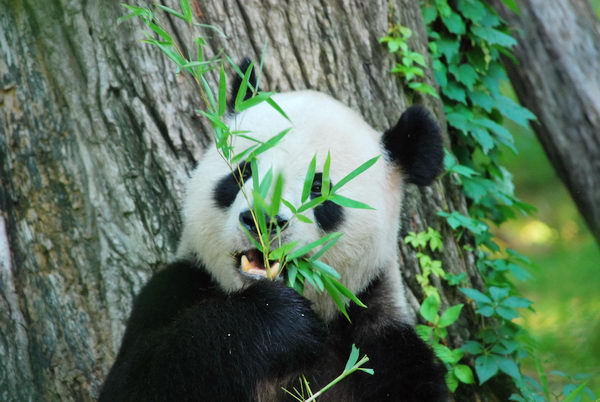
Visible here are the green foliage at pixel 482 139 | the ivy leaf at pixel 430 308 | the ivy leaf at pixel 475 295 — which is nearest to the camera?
the ivy leaf at pixel 430 308

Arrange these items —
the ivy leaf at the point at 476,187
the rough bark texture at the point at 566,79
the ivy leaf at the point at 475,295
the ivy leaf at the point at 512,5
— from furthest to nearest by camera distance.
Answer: the rough bark texture at the point at 566,79 < the ivy leaf at the point at 512,5 < the ivy leaf at the point at 476,187 < the ivy leaf at the point at 475,295

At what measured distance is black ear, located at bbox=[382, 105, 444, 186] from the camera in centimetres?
339

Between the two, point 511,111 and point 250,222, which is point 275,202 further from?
point 511,111

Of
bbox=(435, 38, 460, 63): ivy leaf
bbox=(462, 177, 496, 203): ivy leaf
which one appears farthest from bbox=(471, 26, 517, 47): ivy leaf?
bbox=(462, 177, 496, 203): ivy leaf

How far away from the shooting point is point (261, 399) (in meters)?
3.34

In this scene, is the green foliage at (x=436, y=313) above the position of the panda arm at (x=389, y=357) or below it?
below

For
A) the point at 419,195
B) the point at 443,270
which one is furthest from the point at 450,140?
the point at 443,270

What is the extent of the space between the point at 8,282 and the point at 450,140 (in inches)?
104

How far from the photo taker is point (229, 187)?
10.4 feet

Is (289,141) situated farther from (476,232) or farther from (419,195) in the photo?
(476,232)

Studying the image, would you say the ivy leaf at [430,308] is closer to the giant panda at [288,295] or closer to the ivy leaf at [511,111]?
the giant panda at [288,295]

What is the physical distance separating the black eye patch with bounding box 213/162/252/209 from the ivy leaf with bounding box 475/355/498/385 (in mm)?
1812

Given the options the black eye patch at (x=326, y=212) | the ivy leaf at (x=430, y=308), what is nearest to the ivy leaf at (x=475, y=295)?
the ivy leaf at (x=430, y=308)

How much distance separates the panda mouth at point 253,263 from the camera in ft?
9.53
